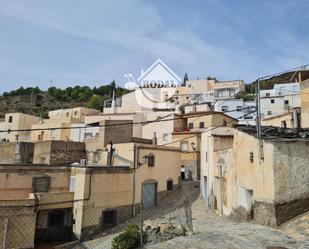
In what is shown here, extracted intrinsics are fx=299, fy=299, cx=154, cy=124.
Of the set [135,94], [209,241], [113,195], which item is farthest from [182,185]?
[135,94]

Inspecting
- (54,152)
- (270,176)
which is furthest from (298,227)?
(54,152)

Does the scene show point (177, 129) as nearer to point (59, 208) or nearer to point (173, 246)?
point (59, 208)

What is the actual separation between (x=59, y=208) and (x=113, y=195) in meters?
3.71

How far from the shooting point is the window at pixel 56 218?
2086 cm

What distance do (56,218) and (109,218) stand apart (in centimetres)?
Answer: 379

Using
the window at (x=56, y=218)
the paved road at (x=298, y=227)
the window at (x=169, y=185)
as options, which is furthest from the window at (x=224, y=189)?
the window at (x=56, y=218)

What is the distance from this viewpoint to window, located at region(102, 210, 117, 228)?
20531mm

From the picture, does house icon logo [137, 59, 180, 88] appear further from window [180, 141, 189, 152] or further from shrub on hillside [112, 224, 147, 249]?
shrub on hillside [112, 224, 147, 249]

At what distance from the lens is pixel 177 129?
131 feet

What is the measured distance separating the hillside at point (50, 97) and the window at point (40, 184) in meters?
53.1

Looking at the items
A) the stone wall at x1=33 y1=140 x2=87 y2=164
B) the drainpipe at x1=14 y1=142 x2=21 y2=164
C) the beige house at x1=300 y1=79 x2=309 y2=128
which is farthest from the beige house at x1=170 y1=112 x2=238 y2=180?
the drainpipe at x1=14 y1=142 x2=21 y2=164

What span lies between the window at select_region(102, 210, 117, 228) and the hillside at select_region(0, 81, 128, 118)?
55.4 meters

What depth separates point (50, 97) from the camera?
281ft

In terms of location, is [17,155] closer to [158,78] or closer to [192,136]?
[192,136]
